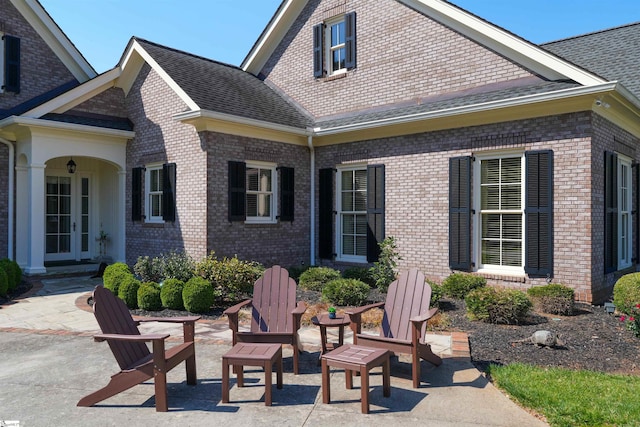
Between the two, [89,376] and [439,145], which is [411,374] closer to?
[89,376]

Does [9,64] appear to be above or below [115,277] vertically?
above

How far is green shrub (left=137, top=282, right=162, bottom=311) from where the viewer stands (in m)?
8.08

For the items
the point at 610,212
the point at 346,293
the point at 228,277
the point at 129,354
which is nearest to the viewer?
the point at 129,354

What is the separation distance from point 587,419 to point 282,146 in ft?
29.4

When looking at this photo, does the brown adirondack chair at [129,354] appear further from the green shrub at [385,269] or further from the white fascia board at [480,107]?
the white fascia board at [480,107]

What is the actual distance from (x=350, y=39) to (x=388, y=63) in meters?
1.37

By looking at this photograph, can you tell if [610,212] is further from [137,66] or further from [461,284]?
[137,66]

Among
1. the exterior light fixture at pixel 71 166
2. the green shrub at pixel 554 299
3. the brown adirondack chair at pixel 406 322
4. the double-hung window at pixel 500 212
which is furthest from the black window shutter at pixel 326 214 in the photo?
the exterior light fixture at pixel 71 166

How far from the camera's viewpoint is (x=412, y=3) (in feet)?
36.0

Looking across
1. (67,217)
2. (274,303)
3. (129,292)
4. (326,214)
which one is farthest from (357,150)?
(67,217)

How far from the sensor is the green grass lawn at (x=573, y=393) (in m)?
3.81

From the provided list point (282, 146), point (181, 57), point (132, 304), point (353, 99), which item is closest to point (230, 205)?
point (282, 146)

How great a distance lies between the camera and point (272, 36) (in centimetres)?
1376

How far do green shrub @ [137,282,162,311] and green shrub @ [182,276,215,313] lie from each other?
0.56 meters
